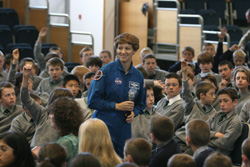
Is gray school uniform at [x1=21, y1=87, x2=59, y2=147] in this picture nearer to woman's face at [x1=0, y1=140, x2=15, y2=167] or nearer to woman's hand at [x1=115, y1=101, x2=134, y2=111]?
woman's hand at [x1=115, y1=101, x2=134, y2=111]

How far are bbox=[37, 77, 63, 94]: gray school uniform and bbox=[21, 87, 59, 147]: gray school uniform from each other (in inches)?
69.8

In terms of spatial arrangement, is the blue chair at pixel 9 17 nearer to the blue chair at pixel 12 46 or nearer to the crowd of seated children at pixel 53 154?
the blue chair at pixel 12 46

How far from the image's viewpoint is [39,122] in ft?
13.2

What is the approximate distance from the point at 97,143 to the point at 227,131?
1.69 m

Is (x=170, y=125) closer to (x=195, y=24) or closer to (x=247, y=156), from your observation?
(x=247, y=156)

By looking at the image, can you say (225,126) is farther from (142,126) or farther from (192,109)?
(142,126)

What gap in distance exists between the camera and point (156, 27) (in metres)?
10.1

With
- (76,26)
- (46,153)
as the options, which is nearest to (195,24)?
(76,26)

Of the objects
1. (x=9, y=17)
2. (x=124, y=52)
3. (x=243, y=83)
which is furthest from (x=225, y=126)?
(x=9, y=17)

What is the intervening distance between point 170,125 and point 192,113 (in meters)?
1.18

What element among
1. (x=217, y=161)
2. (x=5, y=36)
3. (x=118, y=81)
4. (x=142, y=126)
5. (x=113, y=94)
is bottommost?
(x=142, y=126)

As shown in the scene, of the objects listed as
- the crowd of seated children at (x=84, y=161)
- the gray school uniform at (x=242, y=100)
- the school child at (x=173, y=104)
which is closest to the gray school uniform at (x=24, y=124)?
the school child at (x=173, y=104)

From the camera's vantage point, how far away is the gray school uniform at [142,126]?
14.7ft

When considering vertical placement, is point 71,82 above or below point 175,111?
above
